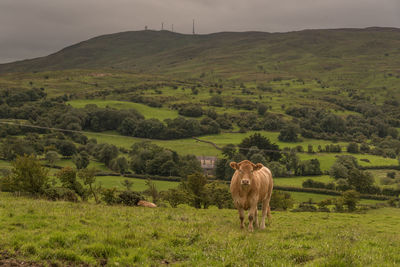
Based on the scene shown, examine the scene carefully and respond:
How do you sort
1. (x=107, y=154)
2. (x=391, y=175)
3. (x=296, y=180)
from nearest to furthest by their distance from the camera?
(x=296, y=180) → (x=391, y=175) → (x=107, y=154)

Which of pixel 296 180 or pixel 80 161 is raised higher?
pixel 80 161

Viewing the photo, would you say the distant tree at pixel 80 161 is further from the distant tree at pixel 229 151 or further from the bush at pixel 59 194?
the bush at pixel 59 194

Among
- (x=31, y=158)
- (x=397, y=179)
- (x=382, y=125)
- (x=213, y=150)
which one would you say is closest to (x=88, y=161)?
(x=213, y=150)

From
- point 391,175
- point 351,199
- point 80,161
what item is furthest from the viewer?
point 391,175

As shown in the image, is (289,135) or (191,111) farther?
(191,111)

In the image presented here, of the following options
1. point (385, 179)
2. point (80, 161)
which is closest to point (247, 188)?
point (80, 161)

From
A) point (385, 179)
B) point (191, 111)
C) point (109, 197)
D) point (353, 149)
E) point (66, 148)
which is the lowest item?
point (385, 179)

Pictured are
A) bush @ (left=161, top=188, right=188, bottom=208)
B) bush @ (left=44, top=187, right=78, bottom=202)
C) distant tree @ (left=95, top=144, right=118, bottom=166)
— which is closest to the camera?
bush @ (left=44, top=187, right=78, bottom=202)

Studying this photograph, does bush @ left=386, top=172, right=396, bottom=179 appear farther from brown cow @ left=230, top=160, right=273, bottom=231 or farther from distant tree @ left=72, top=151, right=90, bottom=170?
brown cow @ left=230, top=160, right=273, bottom=231

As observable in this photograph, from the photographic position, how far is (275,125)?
6457 inches

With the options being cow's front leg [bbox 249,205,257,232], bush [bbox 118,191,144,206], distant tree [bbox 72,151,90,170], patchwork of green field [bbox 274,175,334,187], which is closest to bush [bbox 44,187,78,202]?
bush [bbox 118,191,144,206]

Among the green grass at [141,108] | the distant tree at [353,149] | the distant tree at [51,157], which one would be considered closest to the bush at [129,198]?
the distant tree at [51,157]

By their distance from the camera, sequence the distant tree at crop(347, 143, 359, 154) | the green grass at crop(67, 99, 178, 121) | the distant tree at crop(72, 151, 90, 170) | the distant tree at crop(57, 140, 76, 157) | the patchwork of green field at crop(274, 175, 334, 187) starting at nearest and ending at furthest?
the patchwork of green field at crop(274, 175, 334, 187) < the distant tree at crop(72, 151, 90, 170) < the distant tree at crop(57, 140, 76, 157) < the distant tree at crop(347, 143, 359, 154) < the green grass at crop(67, 99, 178, 121)

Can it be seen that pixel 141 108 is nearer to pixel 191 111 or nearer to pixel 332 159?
pixel 191 111
